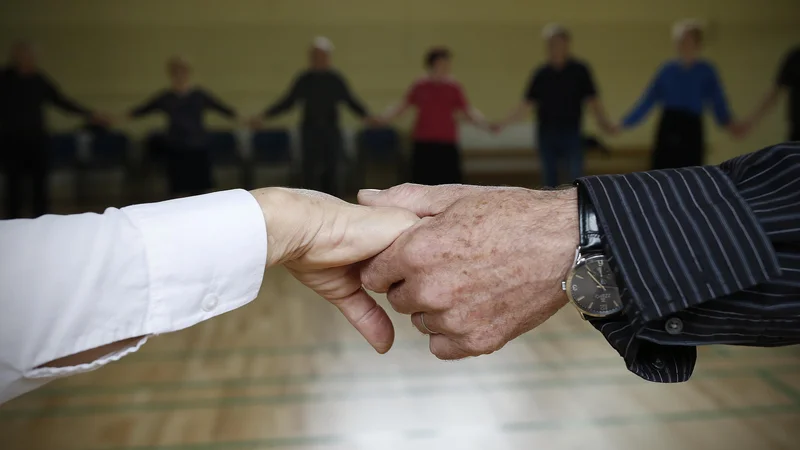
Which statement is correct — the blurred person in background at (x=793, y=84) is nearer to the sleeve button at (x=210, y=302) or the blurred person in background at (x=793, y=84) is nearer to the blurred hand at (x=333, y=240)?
the blurred hand at (x=333, y=240)

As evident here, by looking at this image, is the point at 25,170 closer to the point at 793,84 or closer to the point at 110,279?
the point at 110,279

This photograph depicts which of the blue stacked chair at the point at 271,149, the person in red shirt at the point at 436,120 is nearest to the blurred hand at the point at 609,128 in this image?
the person in red shirt at the point at 436,120

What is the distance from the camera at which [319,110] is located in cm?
663

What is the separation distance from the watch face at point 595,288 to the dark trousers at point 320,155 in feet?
19.2

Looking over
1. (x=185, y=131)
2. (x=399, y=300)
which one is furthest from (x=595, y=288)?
(x=185, y=131)

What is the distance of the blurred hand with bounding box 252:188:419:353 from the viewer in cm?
112

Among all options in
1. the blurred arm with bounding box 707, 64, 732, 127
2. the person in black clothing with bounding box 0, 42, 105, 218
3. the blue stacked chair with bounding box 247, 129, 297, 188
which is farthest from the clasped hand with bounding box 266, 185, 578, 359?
the blue stacked chair with bounding box 247, 129, 297, 188

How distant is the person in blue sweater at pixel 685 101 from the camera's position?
18.2ft

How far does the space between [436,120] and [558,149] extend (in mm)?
1094

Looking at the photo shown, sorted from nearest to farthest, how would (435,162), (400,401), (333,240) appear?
1. (333,240)
2. (400,401)
3. (435,162)

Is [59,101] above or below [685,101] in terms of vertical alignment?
below

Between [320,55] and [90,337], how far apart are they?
18.9 feet

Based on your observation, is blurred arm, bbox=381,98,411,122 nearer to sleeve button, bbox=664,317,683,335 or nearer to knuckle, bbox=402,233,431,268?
knuckle, bbox=402,233,431,268

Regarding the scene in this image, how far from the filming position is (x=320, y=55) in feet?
20.8
